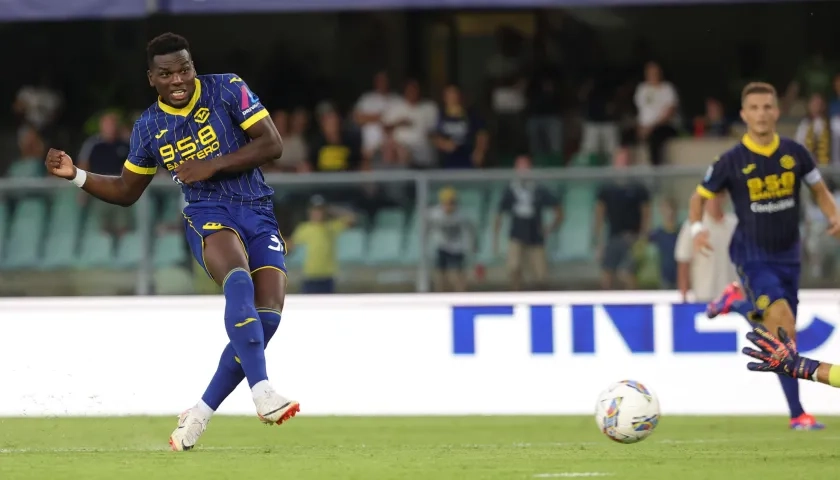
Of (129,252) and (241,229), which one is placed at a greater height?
(241,229)

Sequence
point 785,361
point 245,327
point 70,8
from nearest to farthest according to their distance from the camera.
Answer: point 785,361
point 245,327
point 70,8

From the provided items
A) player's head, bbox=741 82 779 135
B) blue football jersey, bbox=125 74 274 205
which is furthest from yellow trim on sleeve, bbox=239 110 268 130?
player's head, bbox=741 82 779 135

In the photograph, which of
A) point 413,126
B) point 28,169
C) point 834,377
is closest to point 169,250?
point 28,169

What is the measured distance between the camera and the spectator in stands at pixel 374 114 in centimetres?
1638

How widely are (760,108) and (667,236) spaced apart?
2.84m

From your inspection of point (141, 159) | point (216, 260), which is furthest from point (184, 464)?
point (141, 159)

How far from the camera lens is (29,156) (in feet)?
58.7

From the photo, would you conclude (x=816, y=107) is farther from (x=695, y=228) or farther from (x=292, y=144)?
(x=695, y=228)

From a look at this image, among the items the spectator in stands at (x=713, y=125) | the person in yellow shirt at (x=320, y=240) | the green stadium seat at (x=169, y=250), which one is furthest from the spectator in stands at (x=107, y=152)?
the spectator in stands at (x=713, y=125)

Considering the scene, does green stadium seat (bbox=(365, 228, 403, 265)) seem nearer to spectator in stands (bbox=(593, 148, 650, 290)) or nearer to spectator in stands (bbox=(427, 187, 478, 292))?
spectator in stands (bbox=(427, 187, 478, 292))

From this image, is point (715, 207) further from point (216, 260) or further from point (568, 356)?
point (216, 260)

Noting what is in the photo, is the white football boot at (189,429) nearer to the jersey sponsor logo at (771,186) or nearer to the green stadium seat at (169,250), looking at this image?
the jersey sponsor logo at (771,186)

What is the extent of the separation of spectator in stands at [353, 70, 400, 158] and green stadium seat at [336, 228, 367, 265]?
2704 millimetres

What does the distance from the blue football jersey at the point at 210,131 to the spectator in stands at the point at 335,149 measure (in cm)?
718
